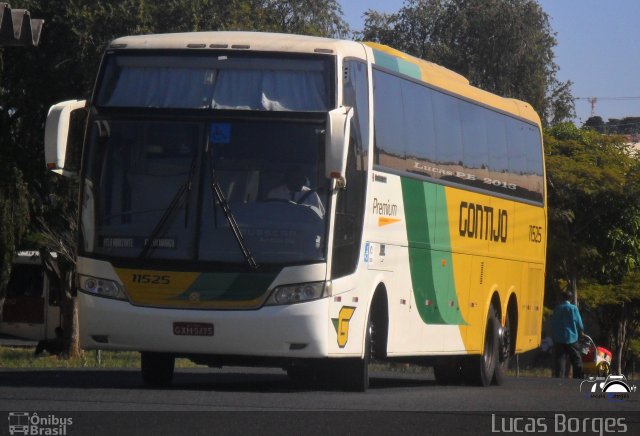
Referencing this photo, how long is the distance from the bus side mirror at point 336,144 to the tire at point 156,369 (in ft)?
10.8

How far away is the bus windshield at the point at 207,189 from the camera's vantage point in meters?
13.3

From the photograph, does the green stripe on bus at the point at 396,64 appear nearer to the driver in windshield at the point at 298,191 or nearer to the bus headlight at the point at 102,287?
the driver in windshield at the point at 298,191

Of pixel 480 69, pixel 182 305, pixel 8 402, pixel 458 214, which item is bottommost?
pixel 8 402

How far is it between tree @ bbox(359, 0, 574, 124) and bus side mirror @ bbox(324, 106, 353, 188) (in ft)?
140

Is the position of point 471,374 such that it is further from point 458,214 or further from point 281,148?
point 281,148

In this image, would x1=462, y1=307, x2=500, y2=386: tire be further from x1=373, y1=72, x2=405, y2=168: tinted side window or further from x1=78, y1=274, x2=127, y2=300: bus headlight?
x1=78, y1=274, x2=127, y2=300: bus headlight

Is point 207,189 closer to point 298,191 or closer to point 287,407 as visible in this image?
point 298,191

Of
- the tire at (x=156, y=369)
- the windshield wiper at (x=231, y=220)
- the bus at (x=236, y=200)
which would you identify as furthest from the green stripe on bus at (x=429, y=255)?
the tire at (x=156, y=369)

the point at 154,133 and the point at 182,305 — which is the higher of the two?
the point at 154,133

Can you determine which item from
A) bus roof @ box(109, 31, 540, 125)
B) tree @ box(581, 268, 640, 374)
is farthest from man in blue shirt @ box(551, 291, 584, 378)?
tree @ box(581, 268, 640, 374)

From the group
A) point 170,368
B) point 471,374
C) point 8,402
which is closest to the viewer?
point 8,402

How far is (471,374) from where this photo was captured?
1884 cm

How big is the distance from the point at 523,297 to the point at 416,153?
5538 millimetres

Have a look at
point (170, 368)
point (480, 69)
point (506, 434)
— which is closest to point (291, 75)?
point (170, 368)
